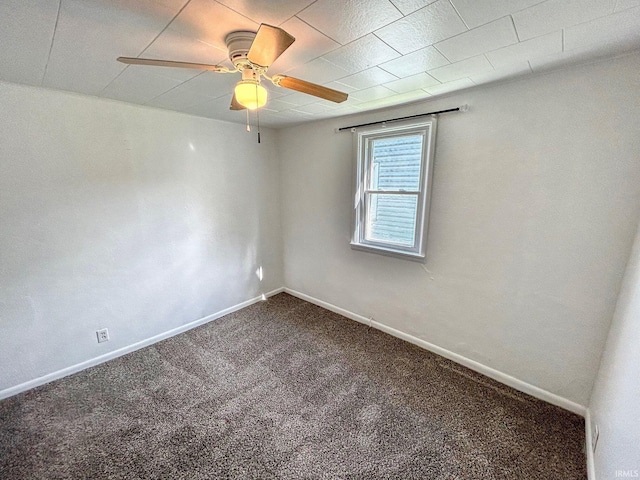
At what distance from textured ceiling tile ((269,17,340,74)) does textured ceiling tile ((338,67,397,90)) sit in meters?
0.36

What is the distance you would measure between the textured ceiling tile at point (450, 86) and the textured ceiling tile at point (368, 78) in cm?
42

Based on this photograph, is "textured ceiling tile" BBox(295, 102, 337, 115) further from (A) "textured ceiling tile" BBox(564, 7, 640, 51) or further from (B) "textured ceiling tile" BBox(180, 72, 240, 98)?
(A) "textured ceiling tile" BBox(564, 7, 640, 51)

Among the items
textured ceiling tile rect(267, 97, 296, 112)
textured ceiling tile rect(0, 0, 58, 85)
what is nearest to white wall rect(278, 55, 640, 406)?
textured ceiling tile rect(267, 97, 296, 112)

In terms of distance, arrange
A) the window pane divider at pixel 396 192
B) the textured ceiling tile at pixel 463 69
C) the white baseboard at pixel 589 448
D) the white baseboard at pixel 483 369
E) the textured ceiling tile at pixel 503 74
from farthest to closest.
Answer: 1. the window pane divider at pixel 396 192
2. the white baseboard at pixel 483 369
3. the textured ceiling tile at pixel 503 74
4. the textured ceiling tile at pixel 463 69
5. the white baseboard at pixel 589 448

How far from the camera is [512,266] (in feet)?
6.42

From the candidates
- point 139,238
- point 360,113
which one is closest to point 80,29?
point 139,238

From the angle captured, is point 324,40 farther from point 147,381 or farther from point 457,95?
point 147,381

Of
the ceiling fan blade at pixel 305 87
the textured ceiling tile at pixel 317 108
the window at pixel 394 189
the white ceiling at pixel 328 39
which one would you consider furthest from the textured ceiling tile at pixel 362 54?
the window at pixel 394 189

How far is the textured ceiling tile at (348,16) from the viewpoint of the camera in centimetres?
100

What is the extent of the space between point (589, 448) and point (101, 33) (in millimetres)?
3292

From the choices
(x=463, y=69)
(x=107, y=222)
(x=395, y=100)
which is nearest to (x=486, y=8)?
(x=463, y=69)

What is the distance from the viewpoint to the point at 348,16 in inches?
42.3

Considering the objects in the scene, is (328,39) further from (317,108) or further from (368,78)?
(317,108)

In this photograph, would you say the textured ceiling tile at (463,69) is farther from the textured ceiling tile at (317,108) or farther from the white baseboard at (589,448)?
the white baseboard at (589,448)
